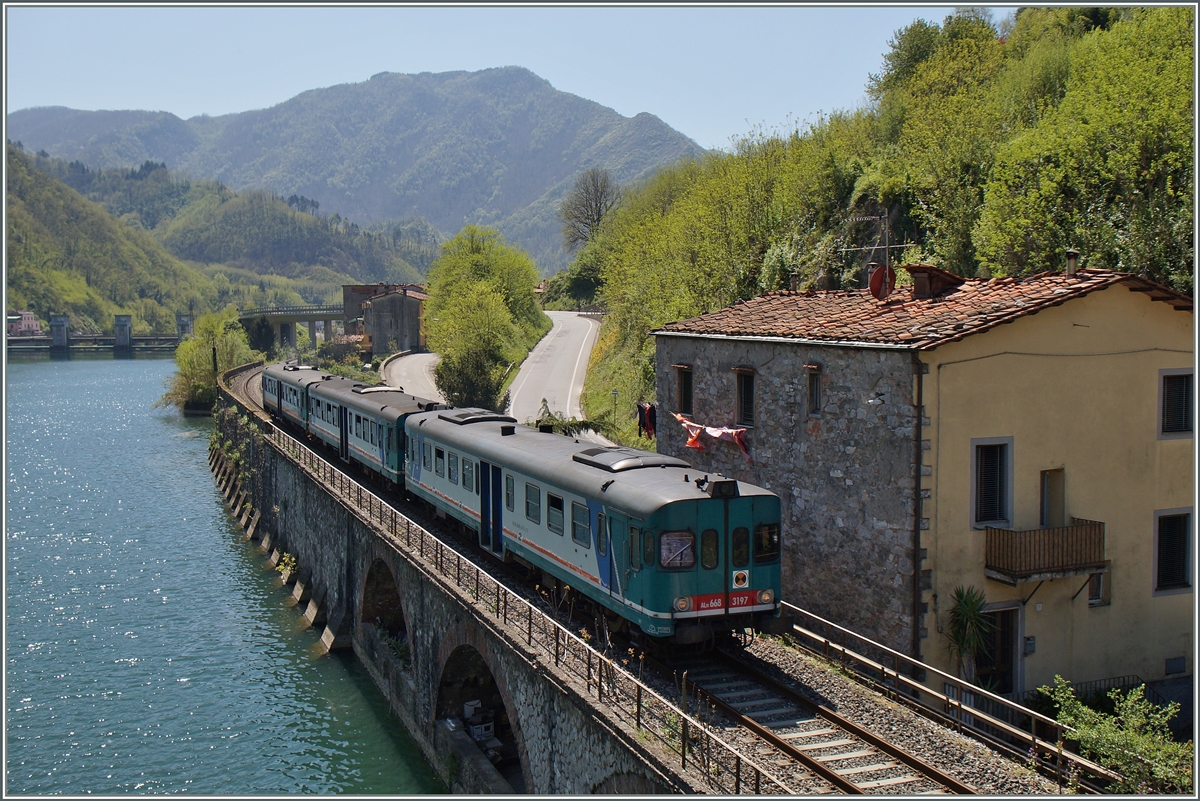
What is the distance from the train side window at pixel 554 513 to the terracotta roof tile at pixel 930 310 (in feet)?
17.2

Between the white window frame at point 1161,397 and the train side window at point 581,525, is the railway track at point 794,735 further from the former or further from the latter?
the white window frame at point 1161,397

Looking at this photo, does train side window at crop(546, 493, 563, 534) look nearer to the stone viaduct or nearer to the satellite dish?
the stone viaduct

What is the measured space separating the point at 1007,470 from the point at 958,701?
174 inches

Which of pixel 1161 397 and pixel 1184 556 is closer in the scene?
pixel 1161 397

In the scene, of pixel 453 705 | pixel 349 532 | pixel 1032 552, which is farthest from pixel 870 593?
pixel 349 532

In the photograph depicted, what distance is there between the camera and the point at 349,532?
28.1 m

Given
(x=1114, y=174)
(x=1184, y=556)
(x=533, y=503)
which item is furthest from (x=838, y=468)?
(x=1114, y=174)

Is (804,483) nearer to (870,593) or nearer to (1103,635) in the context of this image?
(870,593)

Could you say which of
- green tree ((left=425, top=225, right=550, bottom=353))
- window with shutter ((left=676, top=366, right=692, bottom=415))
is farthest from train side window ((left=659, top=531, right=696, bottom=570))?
green tree ((left=425, top=225, right=550, bottom=353))

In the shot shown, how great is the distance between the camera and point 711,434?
20984mm

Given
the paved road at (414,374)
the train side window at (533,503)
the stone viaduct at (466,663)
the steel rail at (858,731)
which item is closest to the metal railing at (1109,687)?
the steel rail at (858,731)

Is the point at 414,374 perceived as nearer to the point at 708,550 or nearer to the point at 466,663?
the point at 466,663

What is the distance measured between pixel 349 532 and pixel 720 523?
15985 mm

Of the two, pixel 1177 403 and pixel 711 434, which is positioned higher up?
pixel 1177 403
